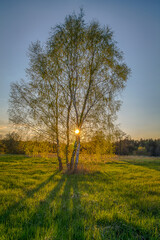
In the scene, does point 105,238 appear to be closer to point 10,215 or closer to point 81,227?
point 81,227

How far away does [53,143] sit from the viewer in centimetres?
1237

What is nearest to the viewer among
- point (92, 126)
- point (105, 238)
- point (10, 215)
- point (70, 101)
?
point (105, 238)

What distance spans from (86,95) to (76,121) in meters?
2.37

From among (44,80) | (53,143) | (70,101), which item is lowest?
(53,143)

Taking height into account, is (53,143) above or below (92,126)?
below

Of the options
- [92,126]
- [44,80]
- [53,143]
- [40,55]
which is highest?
[40,55]

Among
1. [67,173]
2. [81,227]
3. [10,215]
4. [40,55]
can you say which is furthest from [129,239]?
[40,55]

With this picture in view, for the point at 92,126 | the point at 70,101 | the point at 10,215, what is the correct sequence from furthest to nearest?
1. the point at 70,101
2. the point at 92,126
3. the point at 10,215

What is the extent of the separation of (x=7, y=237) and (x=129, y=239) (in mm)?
2468

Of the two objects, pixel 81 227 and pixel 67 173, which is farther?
pixel 67 173

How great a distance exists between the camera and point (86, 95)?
12312 millimetres

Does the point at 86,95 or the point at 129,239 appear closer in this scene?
the point at 129,239

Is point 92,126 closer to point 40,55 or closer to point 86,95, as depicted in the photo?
point 86,95

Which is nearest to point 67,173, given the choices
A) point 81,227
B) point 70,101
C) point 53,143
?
point 53,143
